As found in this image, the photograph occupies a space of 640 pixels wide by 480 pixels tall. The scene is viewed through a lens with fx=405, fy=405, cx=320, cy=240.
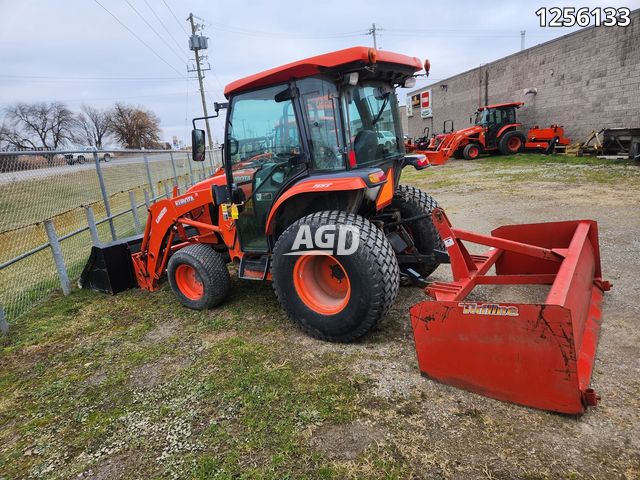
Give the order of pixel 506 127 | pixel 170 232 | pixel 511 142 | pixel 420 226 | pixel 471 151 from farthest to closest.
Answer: pixel 471 151 < pixel 511 142 < pixel 506 127 < pixel 170 232 < pixel 420 226

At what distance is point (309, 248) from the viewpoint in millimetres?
3090

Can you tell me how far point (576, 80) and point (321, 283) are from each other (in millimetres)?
16555

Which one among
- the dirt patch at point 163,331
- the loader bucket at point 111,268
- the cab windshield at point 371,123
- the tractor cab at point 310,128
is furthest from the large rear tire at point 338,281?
the loader bucket at point 111,268

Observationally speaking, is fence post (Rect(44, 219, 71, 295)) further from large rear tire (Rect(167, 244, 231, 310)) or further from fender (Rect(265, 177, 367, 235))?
fender (Rect(265, 177, 367, 235))

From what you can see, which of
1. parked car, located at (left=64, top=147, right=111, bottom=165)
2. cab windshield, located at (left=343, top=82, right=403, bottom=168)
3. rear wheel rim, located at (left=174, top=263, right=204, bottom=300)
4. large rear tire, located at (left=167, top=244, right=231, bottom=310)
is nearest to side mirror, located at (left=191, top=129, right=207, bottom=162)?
large rear tire, located at (left=167, top=244, right=231, bottom=310)

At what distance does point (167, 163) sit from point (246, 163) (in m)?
8.92

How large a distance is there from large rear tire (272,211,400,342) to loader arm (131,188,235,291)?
40.0 inches

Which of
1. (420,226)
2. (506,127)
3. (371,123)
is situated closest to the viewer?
(371,123)

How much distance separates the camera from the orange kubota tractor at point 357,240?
2.36 metres

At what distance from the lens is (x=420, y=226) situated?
4.04m

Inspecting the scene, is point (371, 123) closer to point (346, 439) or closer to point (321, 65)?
point (321, 65)

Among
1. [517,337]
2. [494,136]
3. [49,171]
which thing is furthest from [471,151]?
[517,337]

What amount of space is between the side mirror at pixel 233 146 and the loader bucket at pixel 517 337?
6.57 feet

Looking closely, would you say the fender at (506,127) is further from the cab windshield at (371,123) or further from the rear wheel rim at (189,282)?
the rear wheel rim at (189,282)
